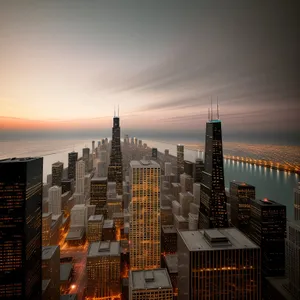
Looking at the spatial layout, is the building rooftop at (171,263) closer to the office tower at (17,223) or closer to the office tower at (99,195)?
the office tower at (17,223)

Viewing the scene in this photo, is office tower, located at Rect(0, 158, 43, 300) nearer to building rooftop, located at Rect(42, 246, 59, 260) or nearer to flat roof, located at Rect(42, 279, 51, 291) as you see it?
flat roof, located at Rect(42, 279, 51, 291)

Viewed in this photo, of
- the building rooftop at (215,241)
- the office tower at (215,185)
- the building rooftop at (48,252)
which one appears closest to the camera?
the building rooftop at (215,241)

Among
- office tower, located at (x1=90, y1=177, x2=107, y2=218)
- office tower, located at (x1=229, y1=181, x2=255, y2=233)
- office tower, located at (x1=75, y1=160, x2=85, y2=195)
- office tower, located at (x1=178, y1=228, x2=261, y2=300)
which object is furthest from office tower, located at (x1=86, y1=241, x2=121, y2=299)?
office tower, located at (x1=75, y1=160, x2=85, y2=195)

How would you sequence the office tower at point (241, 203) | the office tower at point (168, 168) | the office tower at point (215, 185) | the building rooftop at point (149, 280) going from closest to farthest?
the building rooftop at point (149, 280)
the office tower at point (241, 203)
the office tower at point (215, 185)
the office tower at point (168, 168)

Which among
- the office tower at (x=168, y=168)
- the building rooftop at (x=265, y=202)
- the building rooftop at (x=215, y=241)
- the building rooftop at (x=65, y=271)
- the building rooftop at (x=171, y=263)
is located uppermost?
the office tower at (x=168, y=168)

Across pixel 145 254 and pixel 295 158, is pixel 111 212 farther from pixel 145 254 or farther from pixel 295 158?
pixel 295 158

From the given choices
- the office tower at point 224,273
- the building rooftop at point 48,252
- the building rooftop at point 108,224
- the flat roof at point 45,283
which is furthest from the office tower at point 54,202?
the office tower at point 224,273

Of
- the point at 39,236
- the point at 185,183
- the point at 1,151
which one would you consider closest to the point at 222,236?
the point at 39,236
